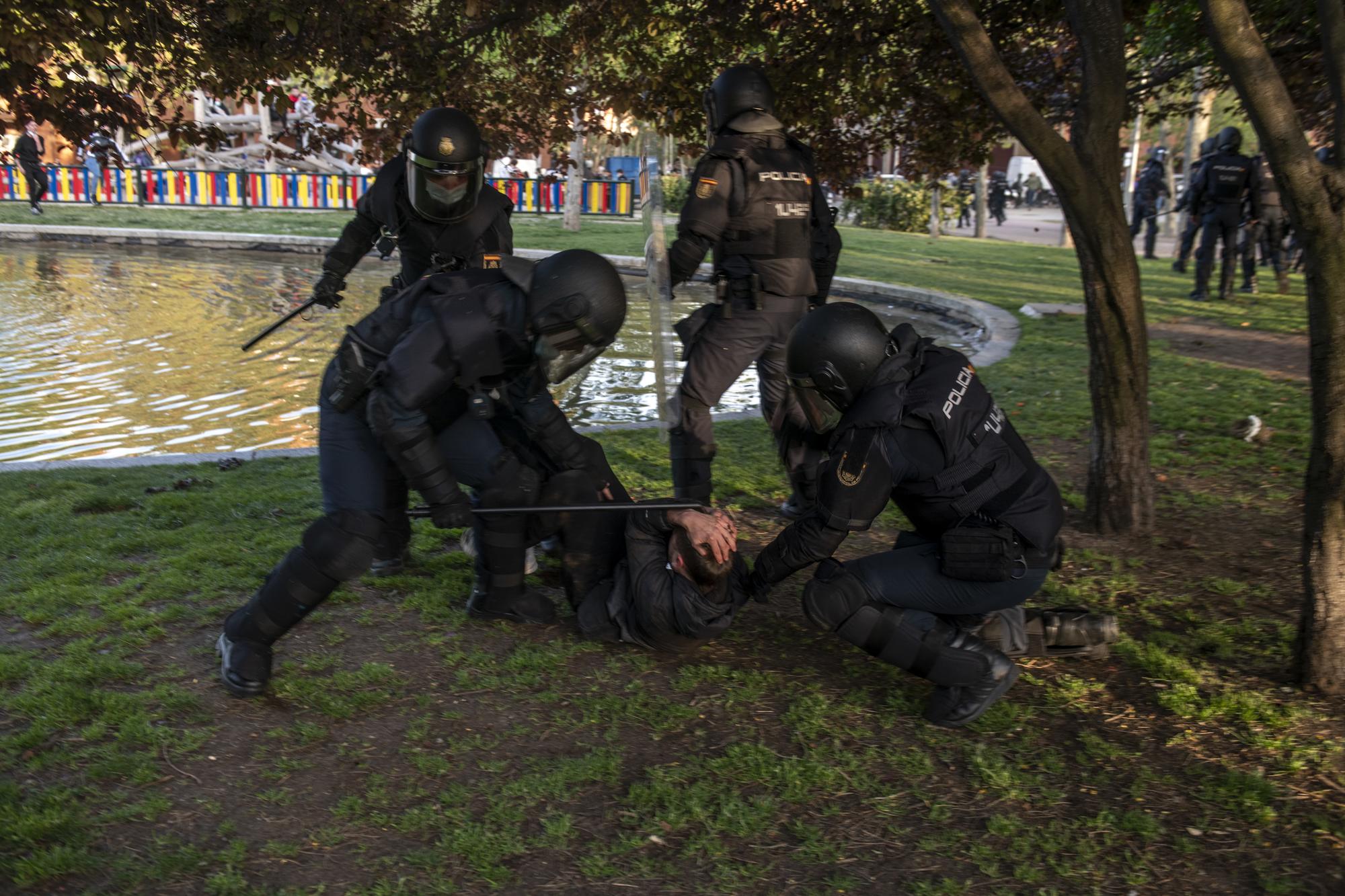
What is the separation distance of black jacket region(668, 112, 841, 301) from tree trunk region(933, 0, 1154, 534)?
92cm

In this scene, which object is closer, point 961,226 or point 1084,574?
point 1084,574

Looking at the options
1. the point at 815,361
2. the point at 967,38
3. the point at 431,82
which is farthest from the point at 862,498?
the point at 431,82

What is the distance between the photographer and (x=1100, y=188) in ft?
15.3

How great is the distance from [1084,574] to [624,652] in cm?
208

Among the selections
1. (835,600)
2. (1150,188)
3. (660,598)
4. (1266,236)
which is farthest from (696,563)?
(1150,188)

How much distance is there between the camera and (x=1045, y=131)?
4535 millimetres

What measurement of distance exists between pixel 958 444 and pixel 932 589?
50 cm

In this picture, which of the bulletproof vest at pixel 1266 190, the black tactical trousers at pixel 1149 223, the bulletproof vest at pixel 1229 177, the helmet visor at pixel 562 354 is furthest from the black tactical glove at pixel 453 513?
the black tactical trousers at pixel 1149 223

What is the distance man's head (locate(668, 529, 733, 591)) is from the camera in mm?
3869

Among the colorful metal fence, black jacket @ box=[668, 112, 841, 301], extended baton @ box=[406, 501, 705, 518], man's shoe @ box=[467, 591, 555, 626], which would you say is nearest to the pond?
black jacket @ box=[668, 112, 841, 301]

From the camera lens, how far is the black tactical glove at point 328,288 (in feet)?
18.1

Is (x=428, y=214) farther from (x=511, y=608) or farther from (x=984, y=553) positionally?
(x=984, y=553)

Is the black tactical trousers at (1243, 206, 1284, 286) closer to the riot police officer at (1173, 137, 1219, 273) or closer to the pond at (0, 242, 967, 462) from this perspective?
the riot police officer at (1173, 137, 1219, 273)

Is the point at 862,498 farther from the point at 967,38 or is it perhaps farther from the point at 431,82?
the point at 431,82
